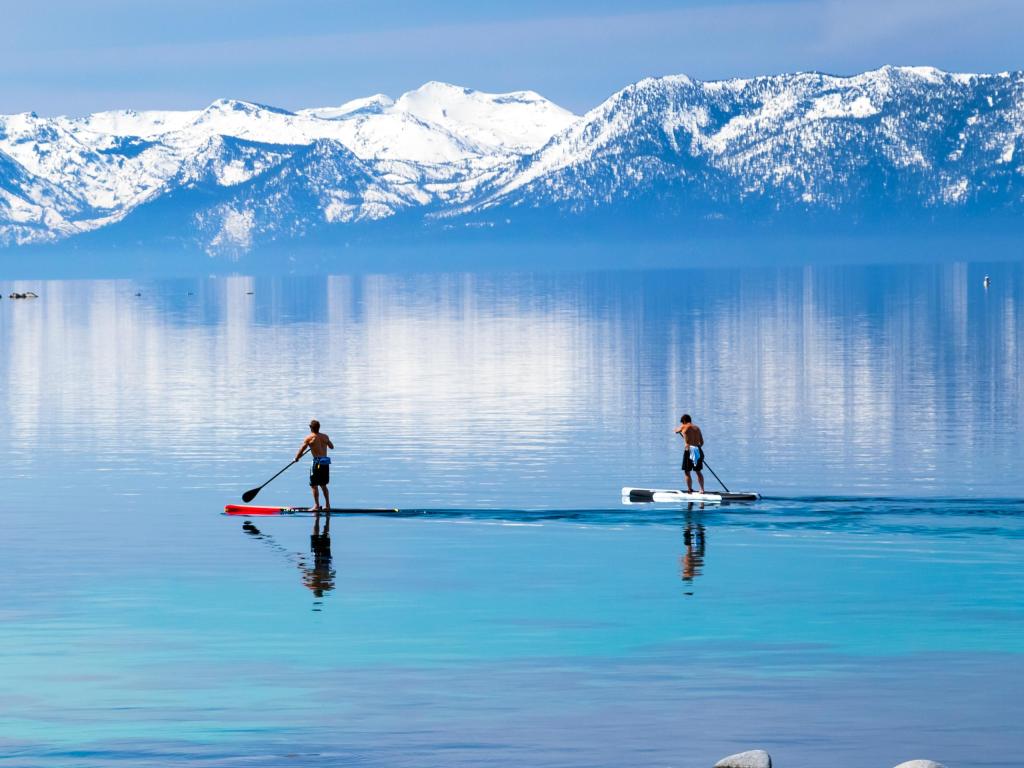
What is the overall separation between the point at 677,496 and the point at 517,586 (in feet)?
45.3

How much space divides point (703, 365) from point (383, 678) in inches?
3342

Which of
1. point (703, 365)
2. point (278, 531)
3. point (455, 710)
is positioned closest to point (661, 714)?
point (455, 710)

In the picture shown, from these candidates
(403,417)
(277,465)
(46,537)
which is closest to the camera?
(46,537)

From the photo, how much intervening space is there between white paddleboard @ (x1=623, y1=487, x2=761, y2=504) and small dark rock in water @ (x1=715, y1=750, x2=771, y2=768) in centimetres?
2918

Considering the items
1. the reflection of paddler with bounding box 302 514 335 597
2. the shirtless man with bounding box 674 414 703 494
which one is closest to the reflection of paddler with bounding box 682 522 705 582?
the shirtless man with bounding box 674 414 703 494

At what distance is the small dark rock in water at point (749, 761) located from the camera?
24484mm

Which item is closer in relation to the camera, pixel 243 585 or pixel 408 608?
pixel 408 608

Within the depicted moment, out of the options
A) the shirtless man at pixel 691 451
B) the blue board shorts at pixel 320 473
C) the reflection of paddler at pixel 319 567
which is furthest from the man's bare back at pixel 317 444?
the shirtless man at pixel 691 451

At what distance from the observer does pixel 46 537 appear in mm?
50156

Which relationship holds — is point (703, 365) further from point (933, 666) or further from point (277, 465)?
point (933, 666)

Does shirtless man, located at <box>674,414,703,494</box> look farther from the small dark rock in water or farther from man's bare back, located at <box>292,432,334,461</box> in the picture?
the small dark rock in water

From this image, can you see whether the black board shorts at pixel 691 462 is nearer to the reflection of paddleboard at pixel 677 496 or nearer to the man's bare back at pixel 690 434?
the man's bare back at pixel 690 434

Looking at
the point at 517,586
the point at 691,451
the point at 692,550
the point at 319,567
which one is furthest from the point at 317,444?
the point at 517,586

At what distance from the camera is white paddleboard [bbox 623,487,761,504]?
53.8 metres
